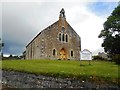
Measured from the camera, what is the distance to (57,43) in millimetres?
57969

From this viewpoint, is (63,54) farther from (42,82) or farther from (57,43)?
(42,82)

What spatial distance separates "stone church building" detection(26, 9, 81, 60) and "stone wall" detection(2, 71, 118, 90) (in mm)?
31522

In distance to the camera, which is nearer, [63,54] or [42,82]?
[42,82]

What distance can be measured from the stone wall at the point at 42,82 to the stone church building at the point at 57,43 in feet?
103

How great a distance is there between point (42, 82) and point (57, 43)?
117ft

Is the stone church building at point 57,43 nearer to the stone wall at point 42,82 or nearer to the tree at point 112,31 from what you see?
the tree at point 112,31

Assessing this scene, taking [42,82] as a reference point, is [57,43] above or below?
above

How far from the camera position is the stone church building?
5600 cm

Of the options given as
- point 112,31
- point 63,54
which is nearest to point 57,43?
point 63,54

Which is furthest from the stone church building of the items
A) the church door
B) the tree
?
the tree

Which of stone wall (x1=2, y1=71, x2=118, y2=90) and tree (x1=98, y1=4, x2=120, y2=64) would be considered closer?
stone wall (x1=2, y1=71, x2=118, y2=90)

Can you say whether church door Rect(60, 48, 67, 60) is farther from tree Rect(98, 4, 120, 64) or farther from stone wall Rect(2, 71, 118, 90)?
stone wall Rect(2, 71, 118, 90)

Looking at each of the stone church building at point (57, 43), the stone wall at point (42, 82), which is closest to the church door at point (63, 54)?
the stone church building at point (57, 43)

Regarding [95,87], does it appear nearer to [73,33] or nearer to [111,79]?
[111,79]
